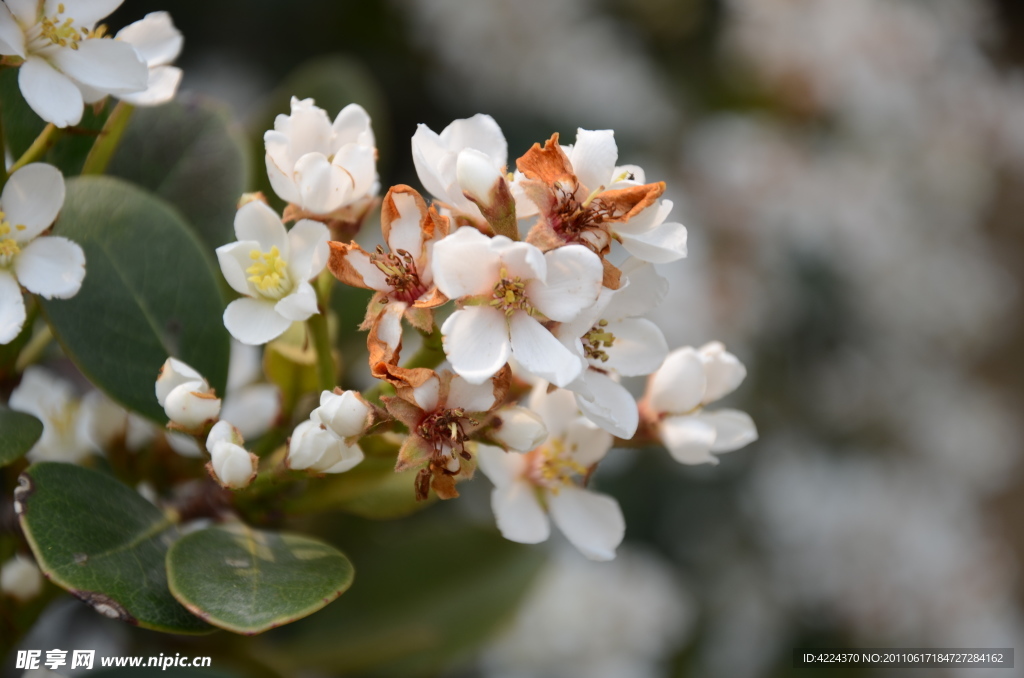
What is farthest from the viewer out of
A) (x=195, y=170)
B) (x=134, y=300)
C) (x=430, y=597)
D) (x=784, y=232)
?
(x=784, y=232)

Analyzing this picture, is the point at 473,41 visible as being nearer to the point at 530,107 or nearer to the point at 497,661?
the point at 530,107

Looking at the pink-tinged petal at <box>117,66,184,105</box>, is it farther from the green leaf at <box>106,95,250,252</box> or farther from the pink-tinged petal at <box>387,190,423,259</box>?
the pink-tinged petal at <box>387,190,423,259</box>

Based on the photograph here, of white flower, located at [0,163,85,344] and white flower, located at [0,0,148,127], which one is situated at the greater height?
white flower, located at [0,0,148,127]

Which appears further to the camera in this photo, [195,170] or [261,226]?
[195,170]

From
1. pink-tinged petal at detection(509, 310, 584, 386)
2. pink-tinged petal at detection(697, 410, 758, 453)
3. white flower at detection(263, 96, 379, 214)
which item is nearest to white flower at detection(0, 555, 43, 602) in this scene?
white flower at detection(263, 96, 379, 214)

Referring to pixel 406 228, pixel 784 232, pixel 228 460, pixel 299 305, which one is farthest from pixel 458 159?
pixel 784 232

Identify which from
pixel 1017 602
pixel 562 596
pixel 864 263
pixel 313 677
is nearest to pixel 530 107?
pixel 864 263

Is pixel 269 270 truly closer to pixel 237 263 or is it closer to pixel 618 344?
pixel 237 263
